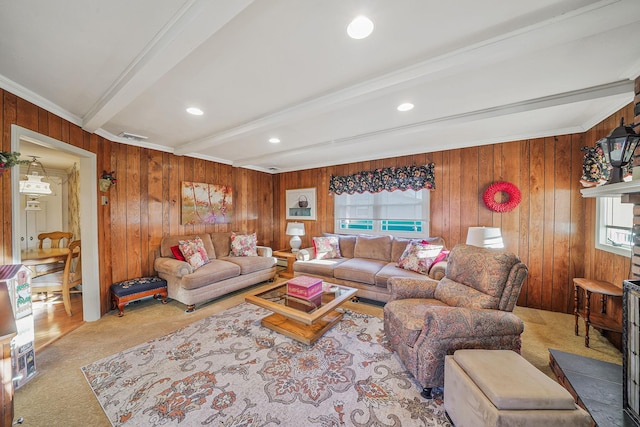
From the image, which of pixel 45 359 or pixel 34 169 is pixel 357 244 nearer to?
pixel 45 359

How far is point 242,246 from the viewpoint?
4.19 metres

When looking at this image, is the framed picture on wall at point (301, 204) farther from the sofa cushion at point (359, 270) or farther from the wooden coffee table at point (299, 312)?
the wooden coffee table at point (299, 312)

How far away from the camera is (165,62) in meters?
1.48

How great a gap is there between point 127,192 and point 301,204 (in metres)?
3.05

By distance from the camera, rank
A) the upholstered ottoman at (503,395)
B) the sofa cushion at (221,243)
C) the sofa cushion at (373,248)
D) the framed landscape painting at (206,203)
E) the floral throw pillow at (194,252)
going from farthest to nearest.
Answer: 1. the sofa cushion at (221,243)
2. the framed landscape painting at (206,203)
3. the sofa cushion at (373,248)
4. the floral throw pillow at (194,252)
5. the upholstered ottoman at (503,395)

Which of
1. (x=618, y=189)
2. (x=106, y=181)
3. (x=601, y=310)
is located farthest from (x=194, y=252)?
(x=601, y=310)

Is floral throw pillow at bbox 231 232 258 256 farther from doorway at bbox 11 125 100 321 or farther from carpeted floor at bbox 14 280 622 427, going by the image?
doorway at bbox 11 125 100 321

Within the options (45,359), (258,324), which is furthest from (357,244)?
(45,359)

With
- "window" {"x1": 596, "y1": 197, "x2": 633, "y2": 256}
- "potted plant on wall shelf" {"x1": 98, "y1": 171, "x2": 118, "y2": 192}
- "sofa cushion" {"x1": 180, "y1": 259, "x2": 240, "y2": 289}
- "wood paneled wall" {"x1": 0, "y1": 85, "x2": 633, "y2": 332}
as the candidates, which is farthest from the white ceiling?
"sofa cushion" {"x1": 180, "y1": 259, "x2": 240, "y2": 289}

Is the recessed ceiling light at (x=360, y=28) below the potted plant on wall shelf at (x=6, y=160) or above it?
above

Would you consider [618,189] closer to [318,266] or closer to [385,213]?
[385,213]

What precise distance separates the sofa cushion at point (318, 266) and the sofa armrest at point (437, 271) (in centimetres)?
139

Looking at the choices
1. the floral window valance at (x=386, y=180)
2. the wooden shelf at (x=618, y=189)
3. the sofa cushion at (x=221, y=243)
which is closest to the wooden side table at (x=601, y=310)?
the wooden shelf at (x=618, y=189)

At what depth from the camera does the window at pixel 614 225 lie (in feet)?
7.18
